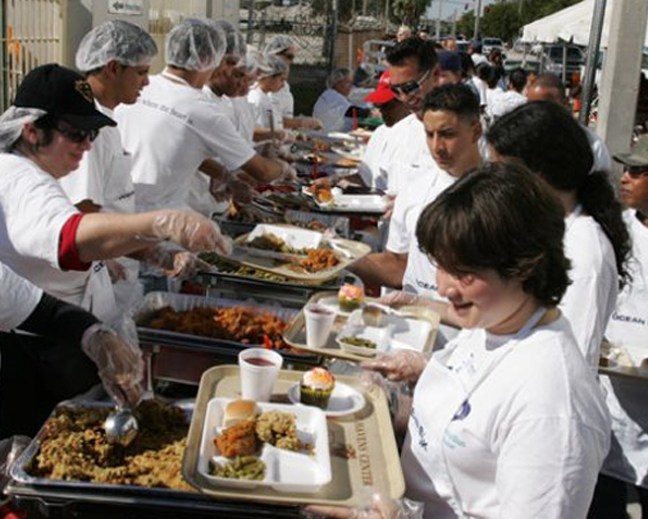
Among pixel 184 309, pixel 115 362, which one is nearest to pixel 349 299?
pixel 184 309

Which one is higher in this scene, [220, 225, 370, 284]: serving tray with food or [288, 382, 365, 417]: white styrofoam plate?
[220, 225, 370, 284]: serving tray with food

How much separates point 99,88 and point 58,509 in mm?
2251

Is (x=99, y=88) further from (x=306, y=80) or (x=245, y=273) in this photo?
(x=306, y=80)

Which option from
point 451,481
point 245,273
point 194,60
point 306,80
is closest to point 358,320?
point 245,273

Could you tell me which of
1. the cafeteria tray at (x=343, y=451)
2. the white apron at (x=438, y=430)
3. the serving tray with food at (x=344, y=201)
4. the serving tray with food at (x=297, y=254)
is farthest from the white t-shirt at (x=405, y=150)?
the white apron at (x=438, y=430)

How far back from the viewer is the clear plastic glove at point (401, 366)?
2.23 meters

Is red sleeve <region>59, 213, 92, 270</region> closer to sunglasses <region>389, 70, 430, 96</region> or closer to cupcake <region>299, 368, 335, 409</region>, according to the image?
cupcake <region>299, 368, 335, 409</region>

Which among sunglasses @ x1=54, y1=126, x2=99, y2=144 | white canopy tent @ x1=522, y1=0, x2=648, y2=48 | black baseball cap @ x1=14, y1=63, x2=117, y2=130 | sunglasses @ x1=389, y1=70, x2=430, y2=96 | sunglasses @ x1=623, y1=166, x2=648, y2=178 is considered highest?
white canopy tent @ x1=522, y1=0, x2=648, y2=48

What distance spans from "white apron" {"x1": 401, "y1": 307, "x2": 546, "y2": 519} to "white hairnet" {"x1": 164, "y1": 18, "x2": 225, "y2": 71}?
2675 mm

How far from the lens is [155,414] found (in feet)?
6.63

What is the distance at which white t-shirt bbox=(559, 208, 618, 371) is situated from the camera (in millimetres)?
2035

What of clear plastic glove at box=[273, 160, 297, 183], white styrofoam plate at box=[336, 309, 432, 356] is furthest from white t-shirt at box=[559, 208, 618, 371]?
clear plastic glove at box=[273, 160, 297, 183]

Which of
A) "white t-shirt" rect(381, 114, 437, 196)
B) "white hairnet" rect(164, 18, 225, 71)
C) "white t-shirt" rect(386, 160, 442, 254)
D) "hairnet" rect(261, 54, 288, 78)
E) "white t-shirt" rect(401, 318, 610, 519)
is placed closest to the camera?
"white t-shirt" rect(401, 318, 610, 519)

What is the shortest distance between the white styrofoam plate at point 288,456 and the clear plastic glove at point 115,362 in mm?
224
